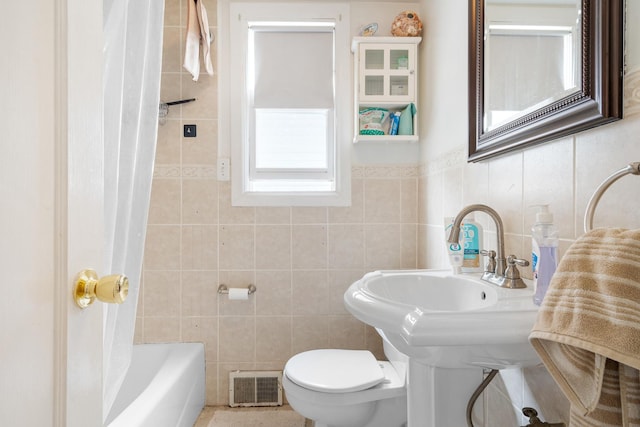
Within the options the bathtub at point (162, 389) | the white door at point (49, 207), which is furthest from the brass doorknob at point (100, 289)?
the bathtub at point (162, 389)

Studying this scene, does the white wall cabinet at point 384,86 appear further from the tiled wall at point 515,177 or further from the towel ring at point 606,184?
the towel ring at point 606,184

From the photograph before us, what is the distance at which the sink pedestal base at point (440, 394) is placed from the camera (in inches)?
36.9

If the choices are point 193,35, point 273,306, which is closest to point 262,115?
point 193,35

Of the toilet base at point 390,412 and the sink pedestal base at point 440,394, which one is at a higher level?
the sink pedestal base at point 440,394

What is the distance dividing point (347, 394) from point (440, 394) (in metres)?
0.50

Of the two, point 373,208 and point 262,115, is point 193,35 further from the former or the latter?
point 373,208

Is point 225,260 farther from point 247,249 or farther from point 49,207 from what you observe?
point 49,207

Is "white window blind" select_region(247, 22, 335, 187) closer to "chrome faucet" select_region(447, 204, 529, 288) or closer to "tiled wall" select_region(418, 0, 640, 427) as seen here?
"tiled wall" select_region(418, 0, 640, 427)

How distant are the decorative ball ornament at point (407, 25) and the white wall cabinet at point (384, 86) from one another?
0.05m

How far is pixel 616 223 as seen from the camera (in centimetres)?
70

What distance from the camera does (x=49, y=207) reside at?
1.52 ft

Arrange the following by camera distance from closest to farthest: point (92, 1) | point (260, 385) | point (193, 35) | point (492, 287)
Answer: point (92, 1) → point (492, 287) → point (193, 35) → point (260, 385)

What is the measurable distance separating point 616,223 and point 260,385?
70.5 inches

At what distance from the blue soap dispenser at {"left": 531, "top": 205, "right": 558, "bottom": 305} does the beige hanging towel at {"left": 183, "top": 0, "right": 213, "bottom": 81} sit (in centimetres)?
159
